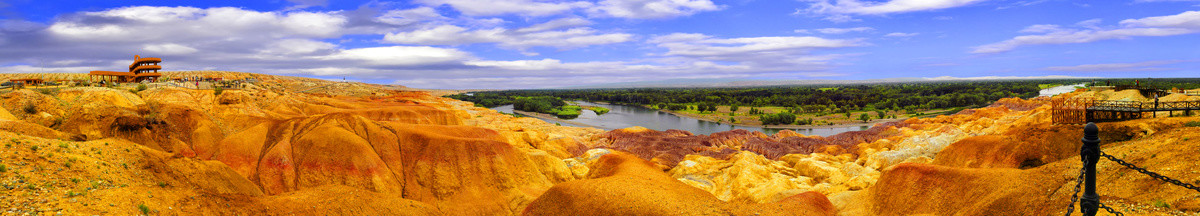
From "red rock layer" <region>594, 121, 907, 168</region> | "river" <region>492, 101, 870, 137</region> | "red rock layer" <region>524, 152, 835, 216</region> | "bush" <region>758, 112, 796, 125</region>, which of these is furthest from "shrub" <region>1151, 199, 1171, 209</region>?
"bush" <region>758, 112, 796, 125</region>

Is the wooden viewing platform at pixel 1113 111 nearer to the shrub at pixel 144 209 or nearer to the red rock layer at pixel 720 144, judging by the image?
the red rock layer at pixel 720 144

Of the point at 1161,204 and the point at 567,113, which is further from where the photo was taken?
the point at 567,113

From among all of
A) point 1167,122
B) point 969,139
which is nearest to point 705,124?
point 969,139

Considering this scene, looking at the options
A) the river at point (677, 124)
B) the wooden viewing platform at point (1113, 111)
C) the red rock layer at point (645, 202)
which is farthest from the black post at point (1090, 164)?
the river at point (677, 124)

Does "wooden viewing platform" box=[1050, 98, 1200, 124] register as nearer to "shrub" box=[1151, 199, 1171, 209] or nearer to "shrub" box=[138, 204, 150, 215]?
"shrub" box=[1151, 199, 1171, 209]

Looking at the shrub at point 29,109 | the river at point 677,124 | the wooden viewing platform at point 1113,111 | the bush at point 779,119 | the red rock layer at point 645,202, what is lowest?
the river at point 677,124

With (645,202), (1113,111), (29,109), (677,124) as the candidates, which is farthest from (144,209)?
(677,124)

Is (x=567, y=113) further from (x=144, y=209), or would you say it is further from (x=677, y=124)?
(x=144, y=209)

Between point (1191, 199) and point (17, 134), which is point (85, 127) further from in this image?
point (1191, 199)

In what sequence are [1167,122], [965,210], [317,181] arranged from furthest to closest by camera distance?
1. [317,181]
2. [1167,122]
3. [965,210]
